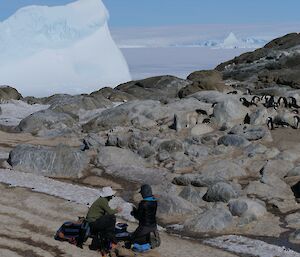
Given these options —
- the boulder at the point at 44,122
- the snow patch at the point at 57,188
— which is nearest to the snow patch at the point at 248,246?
the snow patch at the point at 57,188

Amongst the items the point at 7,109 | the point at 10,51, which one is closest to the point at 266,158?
the point at 7,109

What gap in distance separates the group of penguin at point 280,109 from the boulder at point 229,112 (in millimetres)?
699

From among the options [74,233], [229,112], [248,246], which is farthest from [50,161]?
[248,246]

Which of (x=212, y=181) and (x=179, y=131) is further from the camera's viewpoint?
(x=179, y=131)

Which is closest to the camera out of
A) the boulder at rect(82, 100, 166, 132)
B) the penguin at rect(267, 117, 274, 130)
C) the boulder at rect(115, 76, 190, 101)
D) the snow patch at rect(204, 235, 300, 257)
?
the snow patch at rect(204, 235, 300, 257)

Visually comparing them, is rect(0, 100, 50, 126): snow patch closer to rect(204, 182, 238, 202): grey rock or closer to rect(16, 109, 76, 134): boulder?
rect(16, 109, 76, 134): boulder

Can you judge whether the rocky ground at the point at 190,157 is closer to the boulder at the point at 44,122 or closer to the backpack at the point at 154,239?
the boulder at the point at 44,122

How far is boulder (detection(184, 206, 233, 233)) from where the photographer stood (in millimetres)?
21781

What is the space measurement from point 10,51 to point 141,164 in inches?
3280

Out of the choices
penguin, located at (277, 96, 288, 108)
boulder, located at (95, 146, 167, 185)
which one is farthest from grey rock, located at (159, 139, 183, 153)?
penguin, located at (277, 96, 288, 108)

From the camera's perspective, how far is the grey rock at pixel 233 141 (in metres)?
33.2

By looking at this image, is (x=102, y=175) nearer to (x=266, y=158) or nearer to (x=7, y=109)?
(x=266, y=158)

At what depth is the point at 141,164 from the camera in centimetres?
3238

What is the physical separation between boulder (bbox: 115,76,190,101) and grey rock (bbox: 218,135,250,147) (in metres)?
32.9
